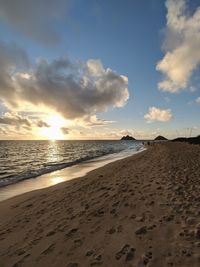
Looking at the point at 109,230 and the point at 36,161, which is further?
the point at 36,161

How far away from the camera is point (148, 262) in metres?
4.07

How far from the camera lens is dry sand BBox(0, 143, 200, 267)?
438 centimetres

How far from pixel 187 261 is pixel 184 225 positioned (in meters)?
1.52

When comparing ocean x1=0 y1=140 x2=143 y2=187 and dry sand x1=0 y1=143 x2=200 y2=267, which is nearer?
dry sand x1=0 y1=143 x2=200 y2=267

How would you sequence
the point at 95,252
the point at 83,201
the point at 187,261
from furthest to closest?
the point at 83,201 → the point at 95,252 → the point at 187,261

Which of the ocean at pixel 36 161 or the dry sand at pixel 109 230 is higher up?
the dry sand at pixel 109 230

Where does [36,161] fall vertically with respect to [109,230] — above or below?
below

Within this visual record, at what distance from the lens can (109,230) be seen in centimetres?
562

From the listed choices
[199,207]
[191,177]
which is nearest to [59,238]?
[199,207]

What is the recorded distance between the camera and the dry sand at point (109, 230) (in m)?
4.38

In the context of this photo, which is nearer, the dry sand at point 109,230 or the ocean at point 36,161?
the dry sand at point 109,230

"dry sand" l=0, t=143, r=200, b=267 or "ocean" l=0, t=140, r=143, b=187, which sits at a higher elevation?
"dry sand" l=0, t=143, r=200, b=267

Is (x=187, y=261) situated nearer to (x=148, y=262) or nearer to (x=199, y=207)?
(x=148, y=262)

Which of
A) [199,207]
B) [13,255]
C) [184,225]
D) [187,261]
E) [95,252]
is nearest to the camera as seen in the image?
[187,261]
